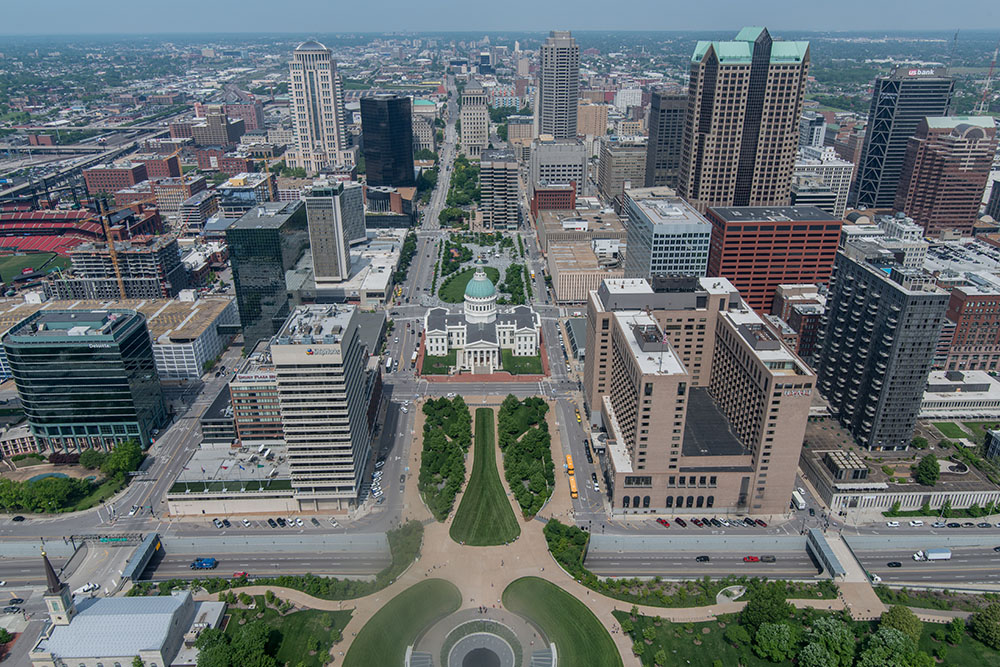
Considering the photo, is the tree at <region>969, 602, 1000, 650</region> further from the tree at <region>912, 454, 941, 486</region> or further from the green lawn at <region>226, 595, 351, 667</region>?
the green lawn at <region>226, 595, 351, 667</region>

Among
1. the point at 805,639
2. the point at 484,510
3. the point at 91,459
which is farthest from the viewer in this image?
the point at 91,459

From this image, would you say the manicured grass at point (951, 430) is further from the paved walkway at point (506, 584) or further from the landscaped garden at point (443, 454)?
the landscaped garden at point (443, 454)

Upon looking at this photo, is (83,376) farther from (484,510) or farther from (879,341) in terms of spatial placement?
(879,341)

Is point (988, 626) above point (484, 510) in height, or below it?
above

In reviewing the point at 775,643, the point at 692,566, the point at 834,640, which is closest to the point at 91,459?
the point at 692,566

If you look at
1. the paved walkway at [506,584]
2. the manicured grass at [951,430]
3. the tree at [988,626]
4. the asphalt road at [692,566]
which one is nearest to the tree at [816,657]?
the paved walkway at [506,584]

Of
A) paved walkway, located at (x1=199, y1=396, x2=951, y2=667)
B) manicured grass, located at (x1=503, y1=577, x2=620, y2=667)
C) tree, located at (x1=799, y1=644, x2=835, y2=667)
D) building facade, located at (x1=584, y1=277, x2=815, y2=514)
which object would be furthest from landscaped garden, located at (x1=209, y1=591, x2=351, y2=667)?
tree, located at (x1=799, y1=644, x2=835, y2=667)

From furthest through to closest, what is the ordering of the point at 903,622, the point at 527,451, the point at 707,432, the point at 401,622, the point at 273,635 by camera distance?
1. the point at 527,451
2. the point at 707,432
3. the point at 401,622
4. the point at 273,635
5. the point at 903,622
